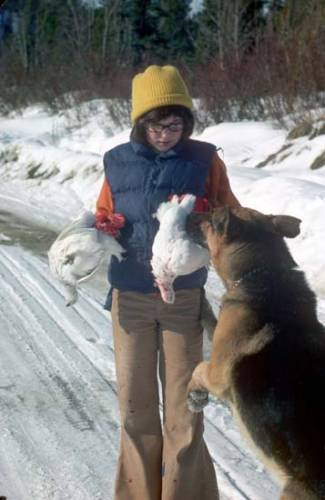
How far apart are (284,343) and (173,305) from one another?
1.90 ft

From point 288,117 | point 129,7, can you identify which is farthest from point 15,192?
point 129,7

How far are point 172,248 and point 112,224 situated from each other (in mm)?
405

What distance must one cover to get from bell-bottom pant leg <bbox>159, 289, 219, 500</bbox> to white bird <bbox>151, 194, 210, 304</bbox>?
20 cm

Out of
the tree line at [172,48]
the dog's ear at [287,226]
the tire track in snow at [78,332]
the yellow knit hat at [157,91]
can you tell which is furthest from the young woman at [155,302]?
the tree line at [172,48]

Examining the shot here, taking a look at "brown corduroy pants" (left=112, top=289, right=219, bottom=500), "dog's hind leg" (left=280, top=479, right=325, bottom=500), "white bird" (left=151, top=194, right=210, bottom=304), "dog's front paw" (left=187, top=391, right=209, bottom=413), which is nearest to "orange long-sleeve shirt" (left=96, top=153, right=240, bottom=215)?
"white bird" (left=151, top=194, right=210, bottom=304)

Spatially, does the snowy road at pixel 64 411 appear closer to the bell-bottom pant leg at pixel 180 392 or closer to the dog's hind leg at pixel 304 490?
the bell-bottom pant leg at pixel 180 392

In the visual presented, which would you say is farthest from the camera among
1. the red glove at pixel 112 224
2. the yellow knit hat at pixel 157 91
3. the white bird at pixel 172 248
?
the red glove at pixel 112 224

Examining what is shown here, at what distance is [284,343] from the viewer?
314cm

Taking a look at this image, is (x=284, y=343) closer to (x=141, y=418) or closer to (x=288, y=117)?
(x=141, y=418)

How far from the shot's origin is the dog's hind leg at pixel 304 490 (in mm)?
2771

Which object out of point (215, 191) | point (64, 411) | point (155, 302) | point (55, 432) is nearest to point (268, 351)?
point (155, 302)

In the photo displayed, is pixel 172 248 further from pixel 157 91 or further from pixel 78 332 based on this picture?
pixel 78 332

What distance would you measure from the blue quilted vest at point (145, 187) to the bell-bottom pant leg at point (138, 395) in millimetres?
129

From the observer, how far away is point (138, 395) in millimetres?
3438
